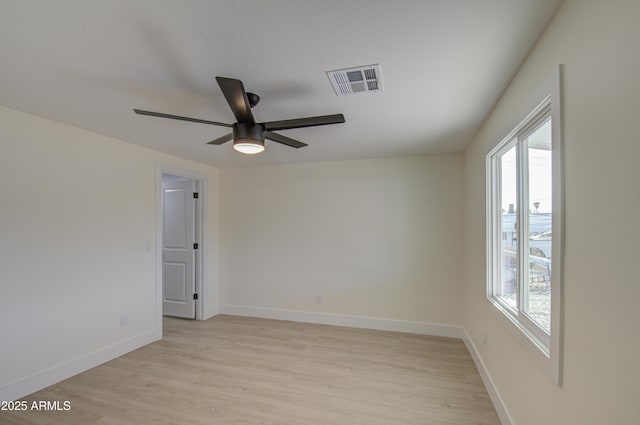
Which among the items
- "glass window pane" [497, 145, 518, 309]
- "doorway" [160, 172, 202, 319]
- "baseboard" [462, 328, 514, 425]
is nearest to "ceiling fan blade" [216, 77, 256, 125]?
"glass window pane" [497, 145, 518, 309]

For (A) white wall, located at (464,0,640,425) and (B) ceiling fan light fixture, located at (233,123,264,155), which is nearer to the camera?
(A) white wall, located at (464,0,640,425)

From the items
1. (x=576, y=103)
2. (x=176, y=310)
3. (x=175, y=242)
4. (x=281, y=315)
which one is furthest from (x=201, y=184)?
(x=576, y=103)

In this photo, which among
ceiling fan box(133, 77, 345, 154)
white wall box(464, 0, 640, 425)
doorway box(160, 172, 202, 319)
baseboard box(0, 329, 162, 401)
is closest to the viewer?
white wall box(464, 0, 640, 425)

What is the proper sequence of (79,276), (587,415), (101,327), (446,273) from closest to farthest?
1. (587,415)
2. (79,276)
3. (101,327)
4. (446,273)

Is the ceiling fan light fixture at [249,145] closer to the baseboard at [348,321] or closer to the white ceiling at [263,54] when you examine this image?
the white ceiling at [263,54]

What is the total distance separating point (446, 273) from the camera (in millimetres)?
3783

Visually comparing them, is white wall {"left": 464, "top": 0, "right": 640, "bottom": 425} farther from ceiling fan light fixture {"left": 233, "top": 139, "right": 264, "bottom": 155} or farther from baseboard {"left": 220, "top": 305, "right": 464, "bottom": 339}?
baseboard {"left": 220, "top": 305, "right": 464, "bottom": 339}

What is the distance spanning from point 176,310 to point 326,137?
11.8 feet

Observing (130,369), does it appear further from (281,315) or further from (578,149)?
(578,149)

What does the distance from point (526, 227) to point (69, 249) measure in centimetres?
384

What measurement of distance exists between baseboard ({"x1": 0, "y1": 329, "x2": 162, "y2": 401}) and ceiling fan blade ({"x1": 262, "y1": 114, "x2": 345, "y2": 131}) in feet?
9.50

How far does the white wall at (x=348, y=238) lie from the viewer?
3812 millimetres

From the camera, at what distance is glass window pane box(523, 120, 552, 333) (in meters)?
1.60

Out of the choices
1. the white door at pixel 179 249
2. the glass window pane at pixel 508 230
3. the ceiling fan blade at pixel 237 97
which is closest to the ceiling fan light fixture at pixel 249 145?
the ceiling fan blade at pixel 237 97
